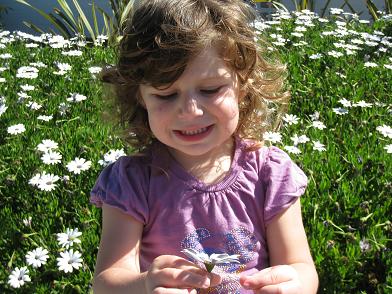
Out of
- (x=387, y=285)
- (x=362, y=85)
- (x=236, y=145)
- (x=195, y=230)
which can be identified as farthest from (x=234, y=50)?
(x=362, y=85)

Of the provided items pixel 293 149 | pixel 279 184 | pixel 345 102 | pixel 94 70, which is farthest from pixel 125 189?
pixel 94 70

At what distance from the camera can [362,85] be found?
374 cm

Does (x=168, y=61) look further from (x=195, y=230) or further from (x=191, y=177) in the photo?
(x=195, y=230)

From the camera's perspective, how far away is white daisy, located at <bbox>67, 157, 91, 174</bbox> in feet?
8.61

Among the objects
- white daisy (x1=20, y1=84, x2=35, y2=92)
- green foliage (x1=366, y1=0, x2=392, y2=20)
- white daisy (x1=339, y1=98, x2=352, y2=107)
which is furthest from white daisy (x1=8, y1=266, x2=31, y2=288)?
green foliage (x1=366, y1=0, x2=392, y2=20)

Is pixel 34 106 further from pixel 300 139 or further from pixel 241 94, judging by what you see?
pixel 241 94

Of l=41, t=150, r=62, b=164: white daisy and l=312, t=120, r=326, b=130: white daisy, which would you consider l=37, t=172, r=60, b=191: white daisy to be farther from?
l=312, t=120, r=326, b=130: white daisy

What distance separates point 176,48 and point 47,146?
4.78 ft

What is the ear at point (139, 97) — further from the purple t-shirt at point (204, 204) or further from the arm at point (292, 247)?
the arm at point (292, 247)

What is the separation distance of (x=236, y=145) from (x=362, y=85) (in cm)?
214

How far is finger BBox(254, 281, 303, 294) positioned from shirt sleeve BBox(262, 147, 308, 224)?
0.70 feet

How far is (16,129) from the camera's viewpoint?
3057 millimetres

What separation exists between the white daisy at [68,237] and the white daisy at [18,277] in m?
0.15

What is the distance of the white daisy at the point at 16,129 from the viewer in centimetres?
302
